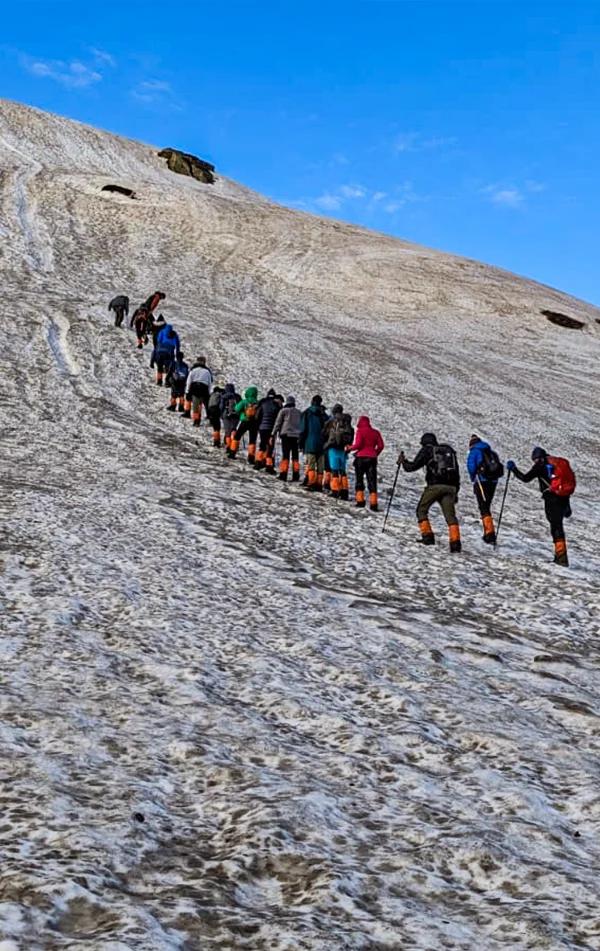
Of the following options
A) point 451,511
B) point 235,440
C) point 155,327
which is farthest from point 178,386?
point 451,511

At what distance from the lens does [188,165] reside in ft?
293

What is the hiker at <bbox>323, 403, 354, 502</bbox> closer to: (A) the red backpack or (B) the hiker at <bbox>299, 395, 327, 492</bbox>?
(B) the hiker at <bbox>299, 395, 327, 492</bbox>

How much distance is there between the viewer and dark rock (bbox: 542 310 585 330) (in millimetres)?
61594

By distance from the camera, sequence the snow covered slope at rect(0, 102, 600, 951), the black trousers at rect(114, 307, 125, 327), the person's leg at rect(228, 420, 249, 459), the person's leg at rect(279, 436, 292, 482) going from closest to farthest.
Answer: the snow covered slope at rect(0, 102, 600, 951) < the person's leg at rect(279, 436, 292, 482) < the person's leg at rect(228, 420, 249, 459) < the black trousers at rect(114, 307, 125, 327)

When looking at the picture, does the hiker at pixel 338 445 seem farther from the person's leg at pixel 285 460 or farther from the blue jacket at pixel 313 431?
the person's leg at pixel 285 460

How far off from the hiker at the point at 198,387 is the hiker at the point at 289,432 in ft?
16.8

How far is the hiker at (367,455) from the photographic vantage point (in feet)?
68.1

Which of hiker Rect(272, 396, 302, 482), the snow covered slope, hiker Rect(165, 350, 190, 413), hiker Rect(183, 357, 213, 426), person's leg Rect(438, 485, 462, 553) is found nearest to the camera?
the snow covered slope

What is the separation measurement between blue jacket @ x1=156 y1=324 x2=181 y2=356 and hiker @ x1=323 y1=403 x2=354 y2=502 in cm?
1214

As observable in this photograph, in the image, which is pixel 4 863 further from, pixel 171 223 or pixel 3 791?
pixel 171 223

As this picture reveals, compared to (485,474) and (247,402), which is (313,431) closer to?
(247,402)

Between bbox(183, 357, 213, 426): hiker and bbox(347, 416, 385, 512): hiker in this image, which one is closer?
bbox(347, 416, 385, 512): hiker

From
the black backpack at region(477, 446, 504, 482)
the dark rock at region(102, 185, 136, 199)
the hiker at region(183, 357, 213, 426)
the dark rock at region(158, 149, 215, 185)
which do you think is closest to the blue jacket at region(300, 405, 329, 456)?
the black backpack at region(477, 446, 504, 482)

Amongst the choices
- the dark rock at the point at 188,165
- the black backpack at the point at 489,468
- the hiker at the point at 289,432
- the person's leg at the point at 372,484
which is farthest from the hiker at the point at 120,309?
the dark rock at the point at 188,165
